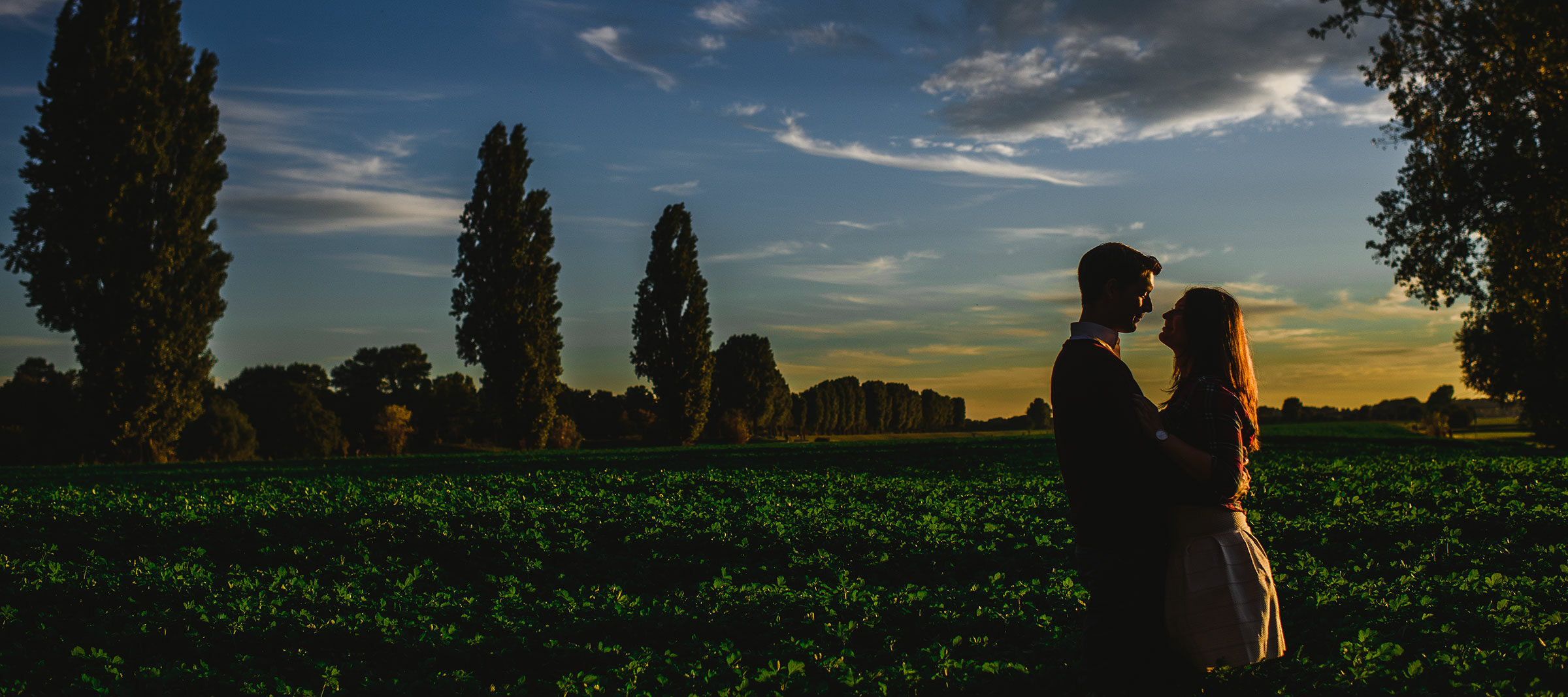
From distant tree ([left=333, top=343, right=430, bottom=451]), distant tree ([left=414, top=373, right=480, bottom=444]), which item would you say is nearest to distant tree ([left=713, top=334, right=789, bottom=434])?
distant tree ([left=414, top=373, right=480, bottom=444])

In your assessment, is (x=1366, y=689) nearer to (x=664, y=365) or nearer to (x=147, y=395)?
(x=147, y=395)

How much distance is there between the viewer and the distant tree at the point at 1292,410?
9819 cm

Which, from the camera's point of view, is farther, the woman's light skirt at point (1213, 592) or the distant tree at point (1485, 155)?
the distant tree at point (1485, 155)

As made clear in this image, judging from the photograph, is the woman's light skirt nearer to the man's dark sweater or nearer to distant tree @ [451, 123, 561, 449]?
the man's dark sweater

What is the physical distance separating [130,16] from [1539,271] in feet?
156

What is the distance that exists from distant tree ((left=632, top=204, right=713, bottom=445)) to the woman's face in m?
50.6

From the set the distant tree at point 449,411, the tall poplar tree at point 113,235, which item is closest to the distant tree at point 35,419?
the tall poplar tree at point 113,235

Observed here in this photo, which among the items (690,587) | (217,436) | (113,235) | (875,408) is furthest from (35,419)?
(875,408)

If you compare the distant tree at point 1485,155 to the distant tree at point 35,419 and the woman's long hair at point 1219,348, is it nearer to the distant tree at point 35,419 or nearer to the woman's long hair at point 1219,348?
the woman's long hair at point 1219,348

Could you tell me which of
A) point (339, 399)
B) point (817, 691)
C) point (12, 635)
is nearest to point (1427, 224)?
point (817, 691)

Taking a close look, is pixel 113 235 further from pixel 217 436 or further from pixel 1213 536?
pixel 1213 536

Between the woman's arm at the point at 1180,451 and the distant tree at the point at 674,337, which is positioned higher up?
the distant tree at the point at 674,337

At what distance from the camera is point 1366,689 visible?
5406 millimetres

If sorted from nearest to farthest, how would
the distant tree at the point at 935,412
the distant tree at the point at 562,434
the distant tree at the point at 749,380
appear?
the distant tree at the point at 562,434, the distant tree at the point at 749,380, the distant tree at the point at 935,412
